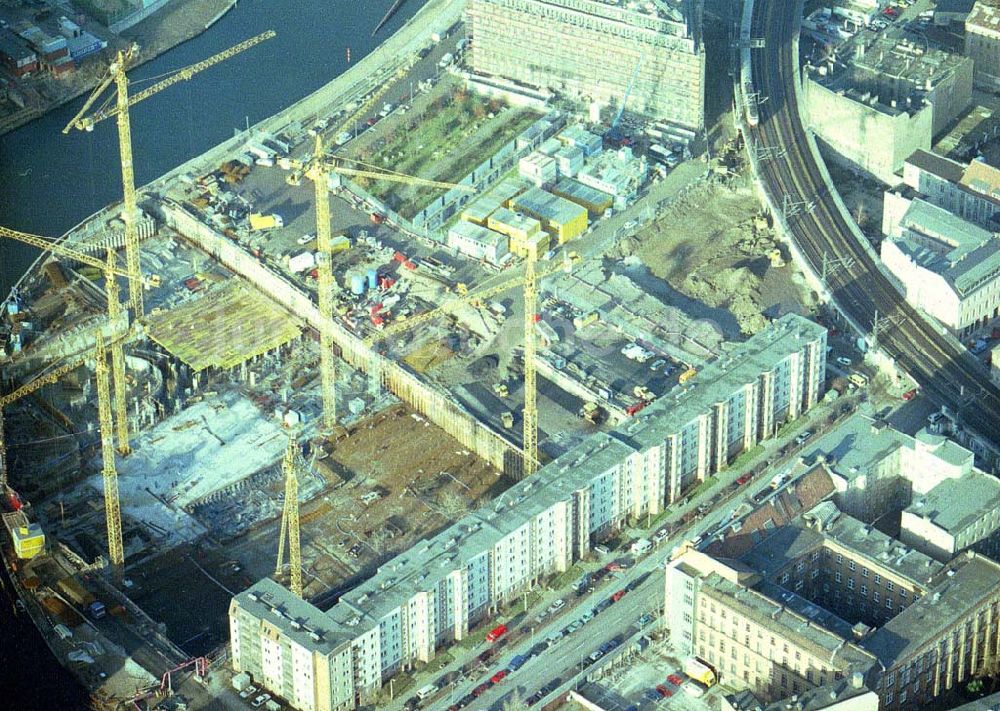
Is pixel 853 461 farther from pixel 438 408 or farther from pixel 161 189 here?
pixel 161 189

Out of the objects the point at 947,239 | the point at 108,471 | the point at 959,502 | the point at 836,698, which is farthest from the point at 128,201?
the point at 836,698

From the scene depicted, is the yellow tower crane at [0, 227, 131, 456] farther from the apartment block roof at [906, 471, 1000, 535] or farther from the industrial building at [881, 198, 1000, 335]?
the industrial building at [881, 198, 1000, 335]

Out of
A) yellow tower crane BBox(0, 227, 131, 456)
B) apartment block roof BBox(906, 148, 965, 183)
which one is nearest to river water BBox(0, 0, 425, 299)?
yellow tower crane BBox(0, 227, 131, 456)

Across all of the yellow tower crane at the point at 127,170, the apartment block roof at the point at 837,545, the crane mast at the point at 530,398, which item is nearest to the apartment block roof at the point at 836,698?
the apartment block roof at the point at 837,545

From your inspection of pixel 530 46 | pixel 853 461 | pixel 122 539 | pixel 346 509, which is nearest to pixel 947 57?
pixel 530 46

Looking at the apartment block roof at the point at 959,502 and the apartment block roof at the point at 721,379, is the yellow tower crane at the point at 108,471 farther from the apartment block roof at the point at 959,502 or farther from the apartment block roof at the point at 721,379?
the apartment block roof at the point at 959,502
